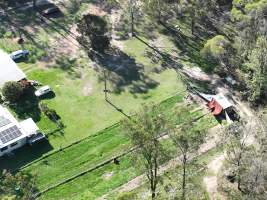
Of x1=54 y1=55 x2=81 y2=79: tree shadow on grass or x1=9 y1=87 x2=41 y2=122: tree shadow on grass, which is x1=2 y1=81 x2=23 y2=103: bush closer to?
x1=9 y1=87 x2=41 y2=122: tree shadow on grass

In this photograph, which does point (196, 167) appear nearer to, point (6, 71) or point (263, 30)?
point (263, 30)

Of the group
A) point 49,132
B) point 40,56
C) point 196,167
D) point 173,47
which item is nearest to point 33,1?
point 40,56

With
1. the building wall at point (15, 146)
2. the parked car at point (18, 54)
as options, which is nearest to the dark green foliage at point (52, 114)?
the building wall at point (15, 146)

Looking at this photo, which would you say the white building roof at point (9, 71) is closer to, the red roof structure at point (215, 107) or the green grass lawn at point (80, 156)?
the green grass lawn at point (80, 156)

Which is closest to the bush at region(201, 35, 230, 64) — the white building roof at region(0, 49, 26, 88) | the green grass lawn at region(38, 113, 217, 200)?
the green grass lawn at region(38, 113, 217, 200)

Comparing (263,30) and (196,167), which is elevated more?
(263,30)

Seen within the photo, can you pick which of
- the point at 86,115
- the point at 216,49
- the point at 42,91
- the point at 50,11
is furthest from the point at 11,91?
the point at 216,49
